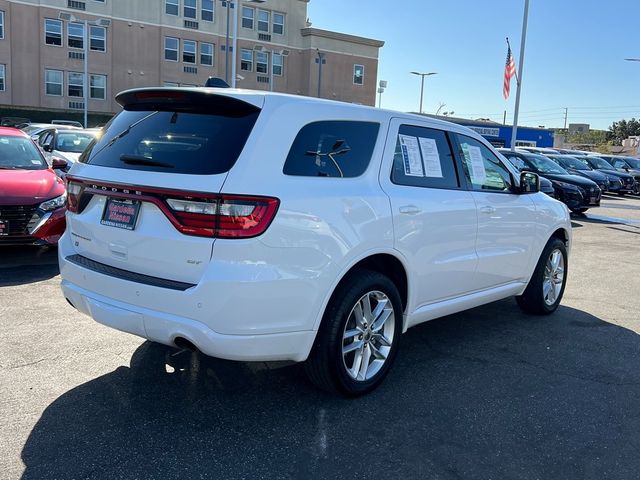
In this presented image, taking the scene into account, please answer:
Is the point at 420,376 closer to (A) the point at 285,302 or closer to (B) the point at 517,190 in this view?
(A) the point at 285,302

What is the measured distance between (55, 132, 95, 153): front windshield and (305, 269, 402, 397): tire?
33.2 feet

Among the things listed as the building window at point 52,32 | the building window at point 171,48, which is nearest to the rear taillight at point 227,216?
the building window at point 52,32

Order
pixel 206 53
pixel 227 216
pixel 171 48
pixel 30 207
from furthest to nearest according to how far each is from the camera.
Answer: pixel 206 53, pixel 171 48, pixel 30 207, pixel 227 216

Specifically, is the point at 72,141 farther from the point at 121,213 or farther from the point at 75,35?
the point at 75,35

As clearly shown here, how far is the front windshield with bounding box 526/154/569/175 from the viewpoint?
1687 centimetres

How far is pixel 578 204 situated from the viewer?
15562mm

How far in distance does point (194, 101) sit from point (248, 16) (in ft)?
149

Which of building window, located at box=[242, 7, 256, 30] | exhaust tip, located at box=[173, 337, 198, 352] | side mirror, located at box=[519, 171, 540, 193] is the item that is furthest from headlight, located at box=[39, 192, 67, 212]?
building window, located at box=[242, 7, 256, 30]

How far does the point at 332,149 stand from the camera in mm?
3670

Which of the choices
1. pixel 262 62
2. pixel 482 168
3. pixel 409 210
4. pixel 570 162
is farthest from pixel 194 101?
pixel 262 62

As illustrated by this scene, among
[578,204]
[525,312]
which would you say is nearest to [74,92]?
[578,204]

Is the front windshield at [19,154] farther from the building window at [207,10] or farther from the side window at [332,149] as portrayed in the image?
the building window at [207,10]

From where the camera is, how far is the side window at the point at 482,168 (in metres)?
4.83

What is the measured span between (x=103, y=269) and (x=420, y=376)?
2269 millimetres
